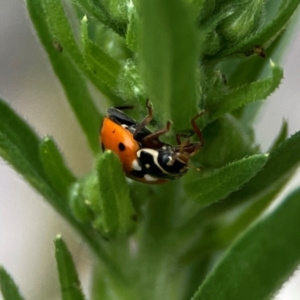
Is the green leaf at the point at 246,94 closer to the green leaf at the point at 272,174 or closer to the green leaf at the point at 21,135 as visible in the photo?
the green leaf at the point at 272,174

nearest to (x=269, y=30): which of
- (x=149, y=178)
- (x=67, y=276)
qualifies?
(x=149, y=178)

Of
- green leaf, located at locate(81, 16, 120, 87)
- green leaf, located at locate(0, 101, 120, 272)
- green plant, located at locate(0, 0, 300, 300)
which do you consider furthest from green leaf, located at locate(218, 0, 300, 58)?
green leaf, located at locate(0, 101, 120, 272)

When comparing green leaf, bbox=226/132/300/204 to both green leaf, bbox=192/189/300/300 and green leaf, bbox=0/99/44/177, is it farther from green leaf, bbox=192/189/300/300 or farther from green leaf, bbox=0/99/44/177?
green leaf, bbox=0/99/44/177

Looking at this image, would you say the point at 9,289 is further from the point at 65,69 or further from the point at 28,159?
the point at 65,69

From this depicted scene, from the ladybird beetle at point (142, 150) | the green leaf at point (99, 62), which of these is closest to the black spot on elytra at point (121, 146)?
the ladybird beetle at point (142, 150)

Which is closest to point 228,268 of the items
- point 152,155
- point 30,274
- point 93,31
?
point 152,155

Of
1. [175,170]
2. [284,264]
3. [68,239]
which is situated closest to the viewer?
[284,264]

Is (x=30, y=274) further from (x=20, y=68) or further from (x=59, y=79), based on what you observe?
(x=59, y=79)
